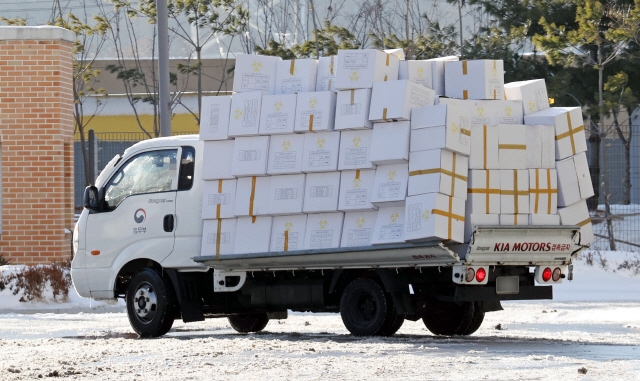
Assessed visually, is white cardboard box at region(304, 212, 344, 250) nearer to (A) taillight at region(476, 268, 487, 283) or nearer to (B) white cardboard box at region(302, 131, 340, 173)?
(B) white cardboard box at region(302, 131, 340, 173)

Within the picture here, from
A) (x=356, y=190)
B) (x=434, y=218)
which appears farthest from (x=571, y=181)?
(x=356, y=190)

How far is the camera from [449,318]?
39.7 feet

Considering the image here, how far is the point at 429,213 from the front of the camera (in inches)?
397

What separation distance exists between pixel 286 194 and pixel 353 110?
1.16 meters

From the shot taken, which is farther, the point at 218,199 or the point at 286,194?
the point at 218,199

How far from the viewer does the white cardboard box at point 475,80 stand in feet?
35.6

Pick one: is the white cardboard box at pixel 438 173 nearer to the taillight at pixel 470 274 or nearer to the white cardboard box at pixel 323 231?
the taillight at pixel 470 274

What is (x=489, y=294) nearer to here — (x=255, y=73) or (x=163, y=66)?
(x=255, y=73)

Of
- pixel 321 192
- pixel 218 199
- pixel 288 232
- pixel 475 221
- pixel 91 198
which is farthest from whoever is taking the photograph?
pixel 91 198

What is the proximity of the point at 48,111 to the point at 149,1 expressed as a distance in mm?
6373

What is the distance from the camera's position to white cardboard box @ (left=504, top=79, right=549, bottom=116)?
11081 mm

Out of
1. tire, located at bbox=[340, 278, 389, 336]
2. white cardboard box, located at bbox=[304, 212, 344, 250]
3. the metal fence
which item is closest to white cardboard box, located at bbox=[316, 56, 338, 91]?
white cardboard box, located at bbox=[304, 212, 344, 250]

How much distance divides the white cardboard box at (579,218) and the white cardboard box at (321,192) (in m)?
2.24

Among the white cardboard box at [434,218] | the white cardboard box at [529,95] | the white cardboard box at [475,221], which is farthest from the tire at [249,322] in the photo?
the white cardboard box at [529,95]
